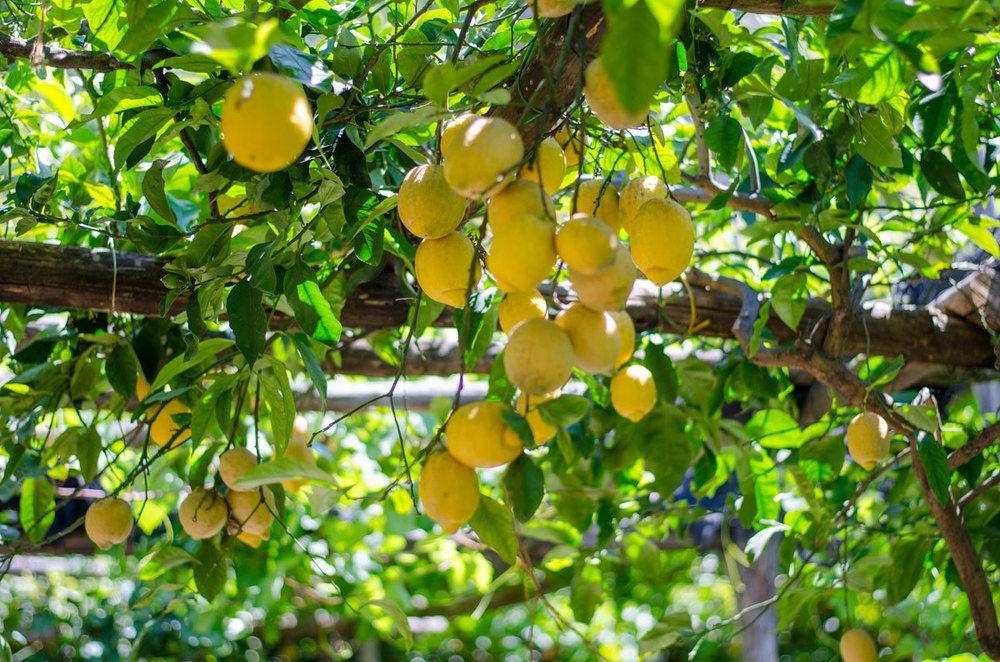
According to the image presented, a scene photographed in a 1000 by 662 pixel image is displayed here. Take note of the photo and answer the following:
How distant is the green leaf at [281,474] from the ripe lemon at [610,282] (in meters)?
0.21

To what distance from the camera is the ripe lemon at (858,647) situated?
1.31m

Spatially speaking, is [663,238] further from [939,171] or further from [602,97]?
[939,171]

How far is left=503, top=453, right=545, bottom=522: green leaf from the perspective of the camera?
641 millimetres

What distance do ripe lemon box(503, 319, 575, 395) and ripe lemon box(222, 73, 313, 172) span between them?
17cm

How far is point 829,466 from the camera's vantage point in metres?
1.43

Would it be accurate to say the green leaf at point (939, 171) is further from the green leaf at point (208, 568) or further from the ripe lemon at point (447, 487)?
the green leaf at point (208, 568)

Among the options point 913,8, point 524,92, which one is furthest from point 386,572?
point 913,8

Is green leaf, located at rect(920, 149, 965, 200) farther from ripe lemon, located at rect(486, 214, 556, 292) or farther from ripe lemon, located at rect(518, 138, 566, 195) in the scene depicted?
ripe lemon, located at rect(486, 214, 556, 292)

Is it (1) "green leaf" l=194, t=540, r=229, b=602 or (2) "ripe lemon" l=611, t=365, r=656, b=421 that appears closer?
(2) "ripe lemon" l=611, t=365, r=656, b=421

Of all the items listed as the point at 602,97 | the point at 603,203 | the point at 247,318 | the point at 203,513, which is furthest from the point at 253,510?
the point at 602,97

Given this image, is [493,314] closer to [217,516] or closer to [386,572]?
[217,516]

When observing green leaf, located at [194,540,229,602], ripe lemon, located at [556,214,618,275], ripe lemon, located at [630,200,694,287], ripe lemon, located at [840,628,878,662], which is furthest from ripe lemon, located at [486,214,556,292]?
ripe lemon, located at [840,628,878,662]

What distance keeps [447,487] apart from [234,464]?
45 centimetres

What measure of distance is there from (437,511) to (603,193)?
0.26 meters
